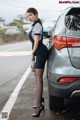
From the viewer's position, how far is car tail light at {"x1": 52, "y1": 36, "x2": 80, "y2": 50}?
5496 millimetres

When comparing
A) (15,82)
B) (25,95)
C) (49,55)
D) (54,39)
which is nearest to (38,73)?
(49,55)

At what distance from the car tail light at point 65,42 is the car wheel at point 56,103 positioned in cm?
105

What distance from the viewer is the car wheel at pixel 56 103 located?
634 centimetres

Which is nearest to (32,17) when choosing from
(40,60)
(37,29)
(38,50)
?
(37,29)

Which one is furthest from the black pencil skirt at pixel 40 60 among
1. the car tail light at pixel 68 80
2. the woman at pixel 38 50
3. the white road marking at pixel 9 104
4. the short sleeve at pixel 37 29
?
the white road marking at pixel 9 104

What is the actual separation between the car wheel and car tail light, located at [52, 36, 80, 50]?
3.44 feet

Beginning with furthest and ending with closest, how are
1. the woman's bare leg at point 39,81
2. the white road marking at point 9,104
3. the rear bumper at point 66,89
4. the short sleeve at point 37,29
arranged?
the white road marking at point 9,104 < the woman's bare leg at point 39,81 < the short sleeve at point 37,29 < the rear bumper at point 66,89

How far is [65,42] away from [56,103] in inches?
52.2

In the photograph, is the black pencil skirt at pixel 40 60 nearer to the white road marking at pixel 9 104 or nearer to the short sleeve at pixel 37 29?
the short sleeve at pixel 37 29

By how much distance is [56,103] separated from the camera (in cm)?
643

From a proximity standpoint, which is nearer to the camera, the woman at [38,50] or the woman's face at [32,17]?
the woman at [38,50]

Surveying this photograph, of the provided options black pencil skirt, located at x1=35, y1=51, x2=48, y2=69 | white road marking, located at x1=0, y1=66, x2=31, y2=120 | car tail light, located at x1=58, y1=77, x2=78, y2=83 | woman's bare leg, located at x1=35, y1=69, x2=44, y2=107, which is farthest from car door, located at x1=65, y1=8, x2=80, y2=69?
white road marking, located at x1=0, y1=66, x2=31, y2=120

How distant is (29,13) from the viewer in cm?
637

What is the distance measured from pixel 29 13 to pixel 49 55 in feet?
2.72
